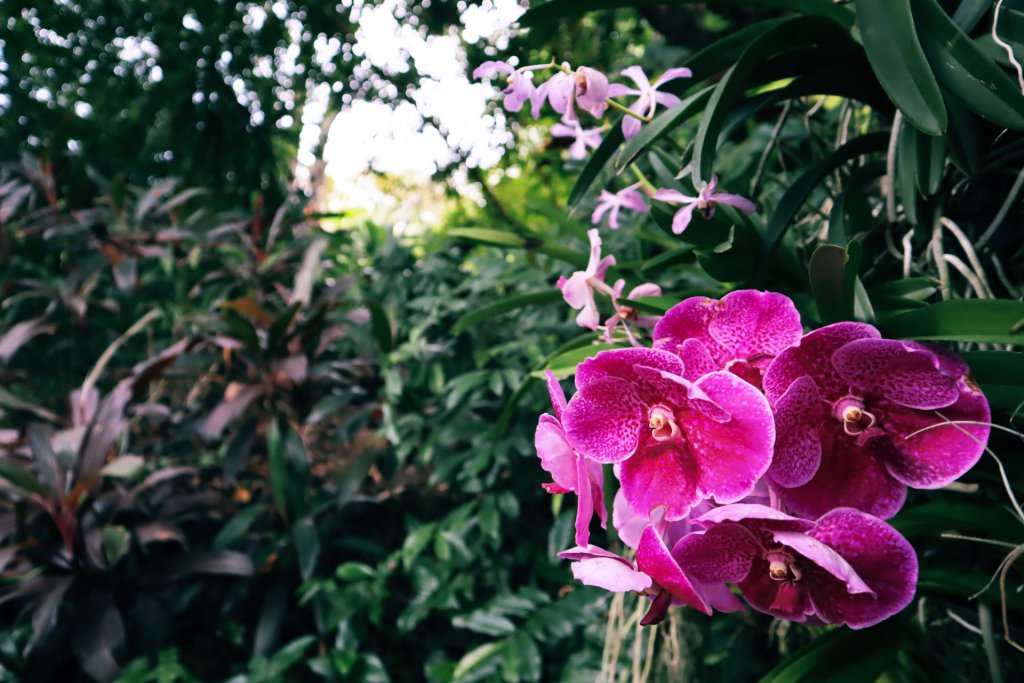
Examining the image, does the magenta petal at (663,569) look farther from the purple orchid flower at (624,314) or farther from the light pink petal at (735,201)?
the light pink petal at (735,201)

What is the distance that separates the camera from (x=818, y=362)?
1.40 feet

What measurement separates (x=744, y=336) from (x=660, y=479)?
11cm

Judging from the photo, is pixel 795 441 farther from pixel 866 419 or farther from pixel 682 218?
pixel 682 218

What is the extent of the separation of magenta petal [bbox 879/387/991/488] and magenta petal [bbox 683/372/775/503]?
107 mm

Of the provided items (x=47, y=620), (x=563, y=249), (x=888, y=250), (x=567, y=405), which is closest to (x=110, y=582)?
(x=47, y=620)

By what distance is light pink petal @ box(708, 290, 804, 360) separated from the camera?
0.43m

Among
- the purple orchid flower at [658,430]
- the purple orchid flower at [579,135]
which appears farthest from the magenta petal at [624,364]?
the purple orchid flower at [579,135]

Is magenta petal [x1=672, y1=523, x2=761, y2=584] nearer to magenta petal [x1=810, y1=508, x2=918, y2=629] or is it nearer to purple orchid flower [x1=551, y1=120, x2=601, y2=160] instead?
magenta petal [x1=810, y1=508, x2=918, y2=629]

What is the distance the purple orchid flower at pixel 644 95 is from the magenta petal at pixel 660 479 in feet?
1.14

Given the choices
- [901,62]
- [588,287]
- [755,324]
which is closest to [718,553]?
[755,324]

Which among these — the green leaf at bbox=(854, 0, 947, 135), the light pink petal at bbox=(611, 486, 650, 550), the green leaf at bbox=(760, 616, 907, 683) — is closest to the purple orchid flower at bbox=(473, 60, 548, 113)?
the green leaf at bbox=(854, 0, 947, 135)

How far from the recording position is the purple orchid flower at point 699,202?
0.55 meters

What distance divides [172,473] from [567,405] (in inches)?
51.2

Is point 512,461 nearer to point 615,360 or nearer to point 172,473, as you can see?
point 172,473
